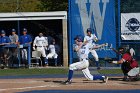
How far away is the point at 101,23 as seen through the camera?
2369cm

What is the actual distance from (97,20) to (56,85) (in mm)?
8716

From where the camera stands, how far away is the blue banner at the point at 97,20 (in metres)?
23.6

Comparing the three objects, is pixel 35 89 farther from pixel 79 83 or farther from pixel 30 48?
pixel 30 48

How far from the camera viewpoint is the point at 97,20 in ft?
77.7

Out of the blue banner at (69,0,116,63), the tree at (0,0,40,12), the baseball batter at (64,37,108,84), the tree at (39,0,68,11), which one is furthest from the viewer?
the tree at (39,0,68,11)

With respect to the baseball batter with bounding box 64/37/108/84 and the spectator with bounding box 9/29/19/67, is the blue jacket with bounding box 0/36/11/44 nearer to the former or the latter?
the spectator with bounding box 9/29/19/67

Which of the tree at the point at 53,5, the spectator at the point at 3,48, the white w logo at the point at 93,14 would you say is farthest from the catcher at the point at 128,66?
the tree at the point at 53,5

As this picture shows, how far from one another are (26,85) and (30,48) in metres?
8.85

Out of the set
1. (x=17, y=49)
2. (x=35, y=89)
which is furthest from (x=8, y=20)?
(x=35, y=89)

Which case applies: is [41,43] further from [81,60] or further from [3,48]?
[81,60]

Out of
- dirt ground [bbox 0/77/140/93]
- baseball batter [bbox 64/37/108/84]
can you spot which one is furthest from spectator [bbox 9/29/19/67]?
baseball batter [bbox 64/37/108/84]

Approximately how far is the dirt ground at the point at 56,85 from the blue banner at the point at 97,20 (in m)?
6.26

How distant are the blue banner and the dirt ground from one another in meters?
6.26

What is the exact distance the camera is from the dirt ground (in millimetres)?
14664
